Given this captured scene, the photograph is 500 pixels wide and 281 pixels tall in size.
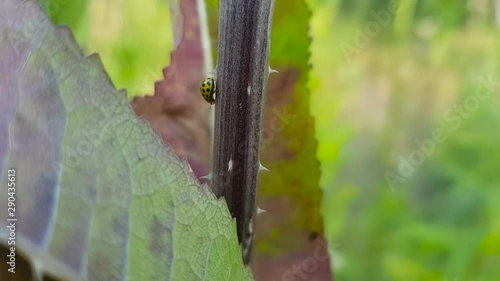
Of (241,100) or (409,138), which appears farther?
(409,138)

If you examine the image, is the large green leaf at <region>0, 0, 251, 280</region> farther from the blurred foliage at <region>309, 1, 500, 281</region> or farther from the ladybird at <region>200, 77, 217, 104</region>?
the blurred foliage at <region>309, 1, 500, 281</region>

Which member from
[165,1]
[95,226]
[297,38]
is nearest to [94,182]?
[95,226]

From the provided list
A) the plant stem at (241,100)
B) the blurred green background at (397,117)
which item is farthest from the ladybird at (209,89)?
the blurred green background at (397,117)

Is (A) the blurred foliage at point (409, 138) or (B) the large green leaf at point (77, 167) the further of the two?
(A) the blurred foliage at point (409, 138)

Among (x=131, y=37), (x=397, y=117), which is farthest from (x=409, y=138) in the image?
(x=131, y=37)

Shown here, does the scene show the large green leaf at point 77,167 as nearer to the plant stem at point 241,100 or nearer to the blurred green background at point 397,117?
the plant stem at point 241,100

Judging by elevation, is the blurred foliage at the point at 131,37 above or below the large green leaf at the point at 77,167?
above

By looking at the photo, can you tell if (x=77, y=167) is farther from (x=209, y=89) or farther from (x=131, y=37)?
(x=131, y=37)
